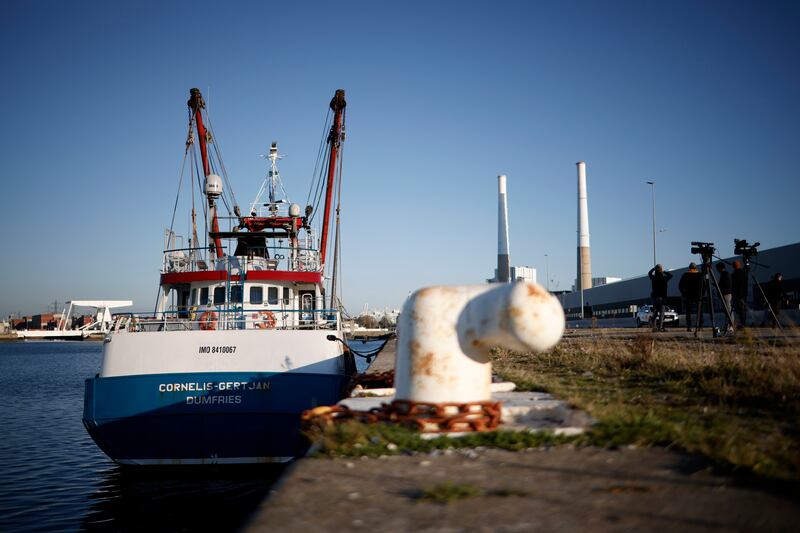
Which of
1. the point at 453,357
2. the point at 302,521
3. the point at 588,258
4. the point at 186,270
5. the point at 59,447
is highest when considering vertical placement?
the point at 588,258

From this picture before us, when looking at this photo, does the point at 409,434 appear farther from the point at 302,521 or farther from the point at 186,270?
the point at 186,270

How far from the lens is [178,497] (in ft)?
30.2

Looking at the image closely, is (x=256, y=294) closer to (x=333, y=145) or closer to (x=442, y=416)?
(x=442, y=416)

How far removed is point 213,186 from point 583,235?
206ft

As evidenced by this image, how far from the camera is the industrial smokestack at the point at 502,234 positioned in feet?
255

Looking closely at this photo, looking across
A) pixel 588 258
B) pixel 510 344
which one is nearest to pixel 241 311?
pixel 510 344

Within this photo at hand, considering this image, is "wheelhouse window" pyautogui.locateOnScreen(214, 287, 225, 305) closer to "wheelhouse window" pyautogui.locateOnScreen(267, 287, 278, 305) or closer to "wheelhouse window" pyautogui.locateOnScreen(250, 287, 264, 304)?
"wheelhouse window" pyautogui.locateOnScreen(250, 287, 264, 304)

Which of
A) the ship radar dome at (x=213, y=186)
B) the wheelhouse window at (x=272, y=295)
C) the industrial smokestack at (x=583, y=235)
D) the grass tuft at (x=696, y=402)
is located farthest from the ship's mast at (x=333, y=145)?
the industrial smokestack at (x=583, y=235)

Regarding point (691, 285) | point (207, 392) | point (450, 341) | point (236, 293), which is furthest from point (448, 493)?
point (691, 285)

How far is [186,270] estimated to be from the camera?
46.8 feet

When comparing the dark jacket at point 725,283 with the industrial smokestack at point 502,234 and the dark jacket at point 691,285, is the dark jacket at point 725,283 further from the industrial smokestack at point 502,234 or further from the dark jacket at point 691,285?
the industrial smokestack at point 502,234

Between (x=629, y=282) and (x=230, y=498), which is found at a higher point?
(x=629, y=282)

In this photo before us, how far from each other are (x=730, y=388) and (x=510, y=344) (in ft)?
8.77

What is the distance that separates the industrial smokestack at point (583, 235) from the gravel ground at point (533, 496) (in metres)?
73.5
